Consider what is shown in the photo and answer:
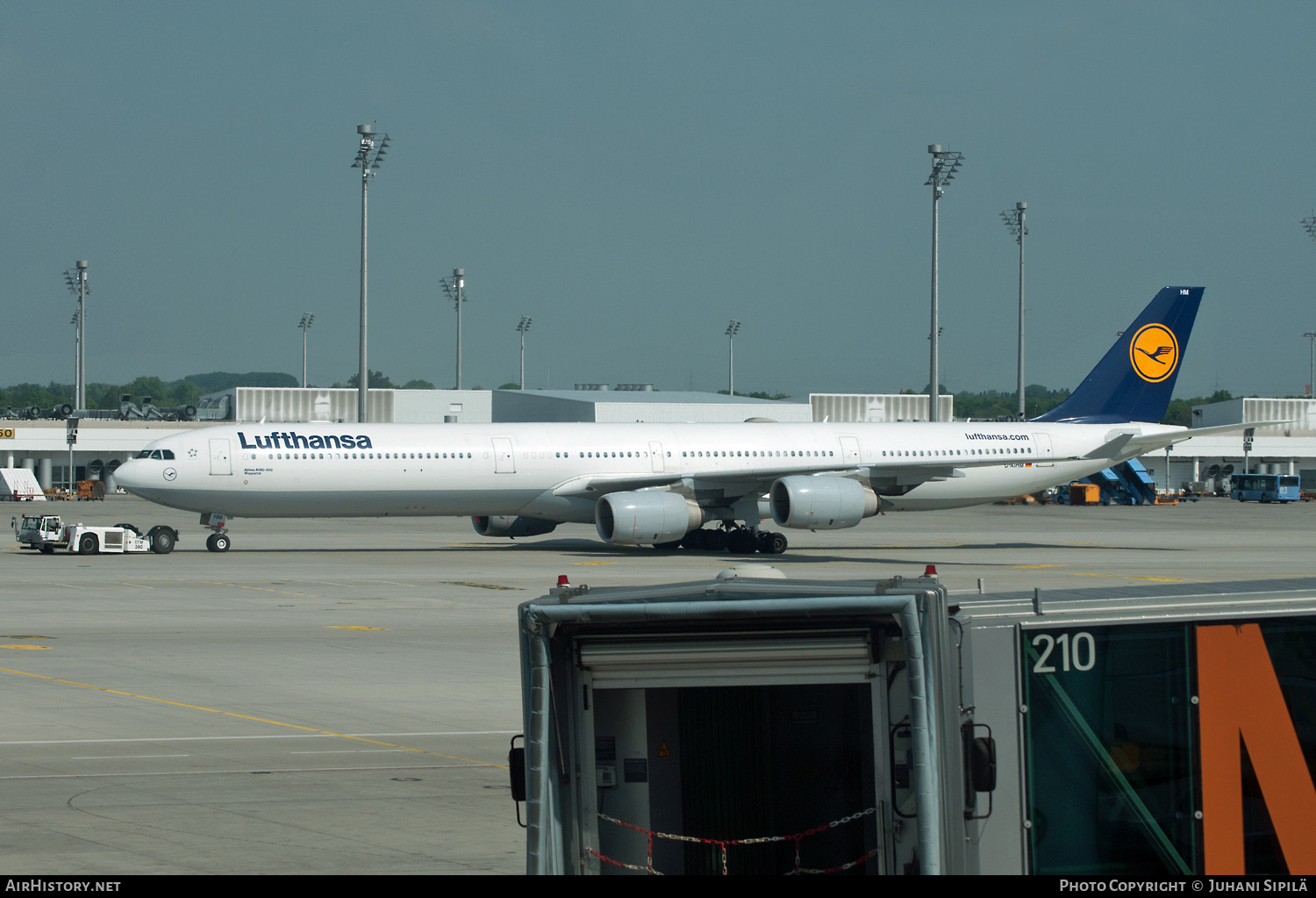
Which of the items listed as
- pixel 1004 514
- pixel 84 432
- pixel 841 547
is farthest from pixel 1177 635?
pixel 84 432

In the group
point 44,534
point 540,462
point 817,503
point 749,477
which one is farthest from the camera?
point 540,462

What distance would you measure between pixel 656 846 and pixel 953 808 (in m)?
1.78

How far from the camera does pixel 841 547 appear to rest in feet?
169

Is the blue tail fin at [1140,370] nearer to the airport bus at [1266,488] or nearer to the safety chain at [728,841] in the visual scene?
the safety chain at [728,841]

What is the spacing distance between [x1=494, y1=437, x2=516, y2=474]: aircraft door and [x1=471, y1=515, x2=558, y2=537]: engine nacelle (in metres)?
5.07

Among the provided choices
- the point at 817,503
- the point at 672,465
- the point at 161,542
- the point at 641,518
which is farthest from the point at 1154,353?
the point at 161,542

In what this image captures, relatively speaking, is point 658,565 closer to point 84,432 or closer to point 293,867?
point 293,867

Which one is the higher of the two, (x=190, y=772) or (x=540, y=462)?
(x=540, y=462)

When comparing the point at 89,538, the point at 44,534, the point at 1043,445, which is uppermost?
the point at 1043,445

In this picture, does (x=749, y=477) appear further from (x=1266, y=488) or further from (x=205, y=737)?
(x=1266, y=488)

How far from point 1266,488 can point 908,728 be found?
3954 inches

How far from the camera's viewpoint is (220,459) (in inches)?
1686

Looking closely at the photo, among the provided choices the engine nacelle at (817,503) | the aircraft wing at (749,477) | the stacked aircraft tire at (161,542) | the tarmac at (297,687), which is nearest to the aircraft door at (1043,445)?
the tarmac at (297,687)

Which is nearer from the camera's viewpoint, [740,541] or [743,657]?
[743,657]
